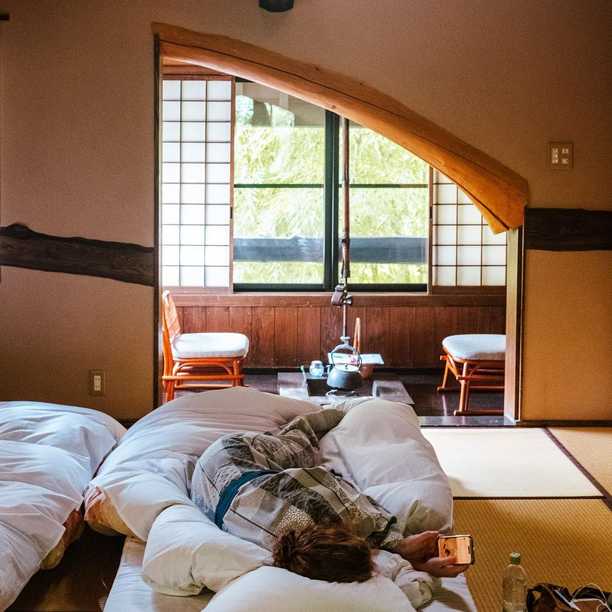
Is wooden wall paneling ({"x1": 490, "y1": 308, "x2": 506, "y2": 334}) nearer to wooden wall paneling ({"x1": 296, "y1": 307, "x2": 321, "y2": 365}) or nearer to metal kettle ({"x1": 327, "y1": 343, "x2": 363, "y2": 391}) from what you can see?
wooden wall paneling ({"x1": 296, "y1": 307, "x2": 321, "y2": 365})

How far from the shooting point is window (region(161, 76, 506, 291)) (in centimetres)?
686

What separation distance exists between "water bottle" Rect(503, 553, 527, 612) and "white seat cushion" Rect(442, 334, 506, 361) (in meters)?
3.07

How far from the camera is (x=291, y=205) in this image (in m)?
7.04

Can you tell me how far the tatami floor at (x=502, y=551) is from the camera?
264 cm

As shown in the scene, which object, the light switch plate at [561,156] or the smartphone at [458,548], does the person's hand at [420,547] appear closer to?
the smartphone at [458,548]

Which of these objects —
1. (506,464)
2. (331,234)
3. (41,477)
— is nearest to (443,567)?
(41,477)

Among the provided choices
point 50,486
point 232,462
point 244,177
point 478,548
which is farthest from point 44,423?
point 244,177

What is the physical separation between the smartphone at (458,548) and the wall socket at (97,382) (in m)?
2.61

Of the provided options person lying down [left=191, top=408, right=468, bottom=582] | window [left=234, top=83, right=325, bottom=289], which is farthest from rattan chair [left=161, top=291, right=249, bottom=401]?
person lying down [left=191, top=408, right=468, bottom=582]

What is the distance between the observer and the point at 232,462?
2625mm

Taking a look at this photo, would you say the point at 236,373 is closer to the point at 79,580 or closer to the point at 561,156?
the point at 561,156

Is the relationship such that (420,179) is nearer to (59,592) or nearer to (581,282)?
(581,282)

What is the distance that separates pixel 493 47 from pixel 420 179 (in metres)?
2.44

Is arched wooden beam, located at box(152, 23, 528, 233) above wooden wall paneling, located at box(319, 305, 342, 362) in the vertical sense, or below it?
above
